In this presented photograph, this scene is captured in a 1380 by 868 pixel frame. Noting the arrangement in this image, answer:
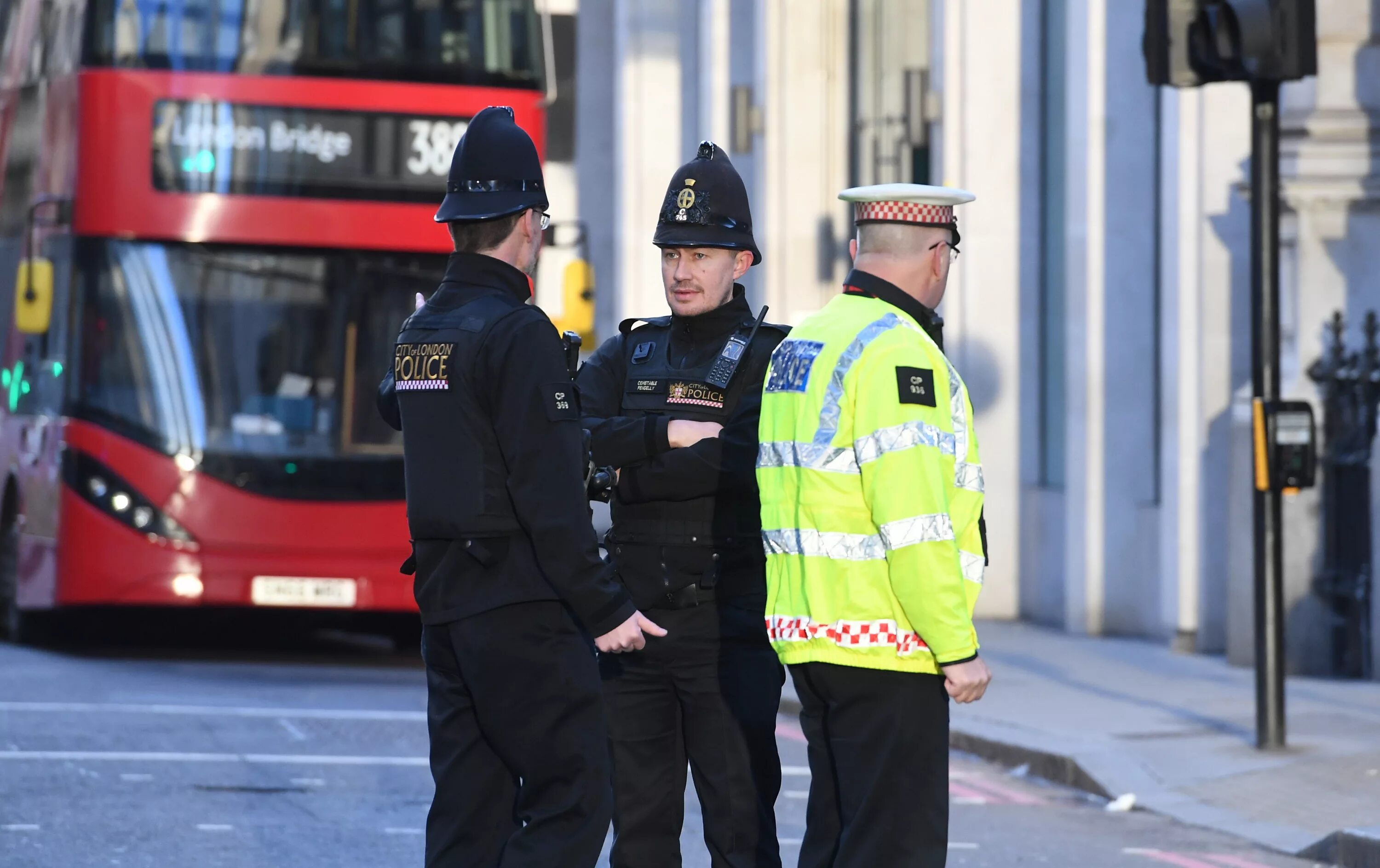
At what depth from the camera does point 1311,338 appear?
44.7ft

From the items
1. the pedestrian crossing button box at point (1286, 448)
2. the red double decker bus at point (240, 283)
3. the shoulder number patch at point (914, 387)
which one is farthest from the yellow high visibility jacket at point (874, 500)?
the red double decker bus at point (240, 283)

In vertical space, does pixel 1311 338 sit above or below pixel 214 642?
above

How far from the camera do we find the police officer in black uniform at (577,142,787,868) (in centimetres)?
608

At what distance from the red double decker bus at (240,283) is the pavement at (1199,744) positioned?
323 centimetres

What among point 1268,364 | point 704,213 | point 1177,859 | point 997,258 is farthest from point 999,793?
point 997,258

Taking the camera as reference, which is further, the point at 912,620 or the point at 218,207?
the point at 218,207

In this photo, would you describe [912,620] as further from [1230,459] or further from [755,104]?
[755,104]

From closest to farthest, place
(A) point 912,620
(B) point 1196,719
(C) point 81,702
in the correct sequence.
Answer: (A) point 912,620
(B) point 1196,719
(C) point 81,702

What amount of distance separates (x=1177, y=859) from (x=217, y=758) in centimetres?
408

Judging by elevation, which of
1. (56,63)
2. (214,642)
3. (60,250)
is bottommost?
(214,642)

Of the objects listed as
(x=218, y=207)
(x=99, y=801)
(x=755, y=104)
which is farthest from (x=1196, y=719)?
(x=755, y=104)

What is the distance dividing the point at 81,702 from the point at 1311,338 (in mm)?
6795

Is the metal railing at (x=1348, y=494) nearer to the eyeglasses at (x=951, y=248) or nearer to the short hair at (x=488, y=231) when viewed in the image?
the eyeglasses at (x=951, y=248)

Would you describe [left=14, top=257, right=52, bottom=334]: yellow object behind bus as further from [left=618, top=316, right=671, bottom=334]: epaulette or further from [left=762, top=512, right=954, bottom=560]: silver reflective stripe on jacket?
[left=762, top=512, right=954, bottom=560]: silver reflective stripe on jacket
